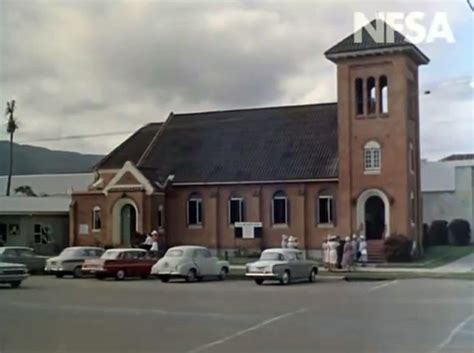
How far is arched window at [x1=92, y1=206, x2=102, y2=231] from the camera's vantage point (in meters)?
32.2

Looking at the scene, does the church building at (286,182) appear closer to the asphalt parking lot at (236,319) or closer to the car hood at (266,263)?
the car hood at (266,263)

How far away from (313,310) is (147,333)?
4.55m

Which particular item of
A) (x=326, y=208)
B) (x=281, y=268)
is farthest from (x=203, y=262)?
(x=326, y=208)

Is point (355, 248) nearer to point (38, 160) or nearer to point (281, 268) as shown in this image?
point (281, 268)

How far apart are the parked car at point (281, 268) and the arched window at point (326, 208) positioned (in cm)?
880

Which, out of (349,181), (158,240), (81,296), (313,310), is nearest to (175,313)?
(313,310)

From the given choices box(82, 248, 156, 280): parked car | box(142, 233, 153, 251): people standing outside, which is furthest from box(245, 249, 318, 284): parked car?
box(142, 233, 153, 251): people standing outside

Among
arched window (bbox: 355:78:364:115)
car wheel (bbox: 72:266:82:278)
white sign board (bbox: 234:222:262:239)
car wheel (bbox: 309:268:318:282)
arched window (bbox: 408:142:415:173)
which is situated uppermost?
arched window (bbox: 355:78:364:115)

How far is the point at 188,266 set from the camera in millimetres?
25500

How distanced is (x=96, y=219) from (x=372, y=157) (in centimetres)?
1179

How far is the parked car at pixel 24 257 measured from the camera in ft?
65.6

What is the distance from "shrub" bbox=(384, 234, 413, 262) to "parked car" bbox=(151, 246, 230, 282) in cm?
836

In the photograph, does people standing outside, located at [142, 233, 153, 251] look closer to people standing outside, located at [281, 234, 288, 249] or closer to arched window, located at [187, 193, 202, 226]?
arched window, located at [187, 193, 202, 226]

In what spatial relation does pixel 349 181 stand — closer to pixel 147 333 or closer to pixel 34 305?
pixel 34 305
